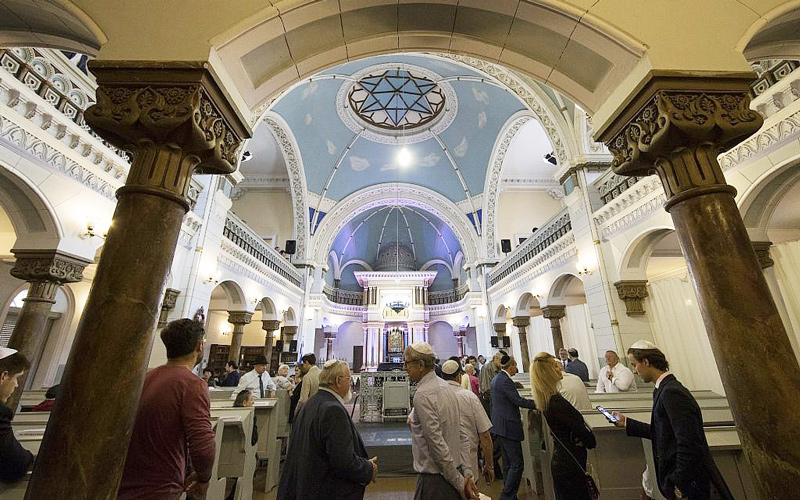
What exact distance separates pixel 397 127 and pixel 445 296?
1069 cm

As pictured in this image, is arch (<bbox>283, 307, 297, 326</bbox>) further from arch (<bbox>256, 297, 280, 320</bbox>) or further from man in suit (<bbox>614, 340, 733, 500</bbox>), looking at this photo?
man in suit (<bbox>614, 340, 733, 500</bbox>)

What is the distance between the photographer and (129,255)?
5.07ft

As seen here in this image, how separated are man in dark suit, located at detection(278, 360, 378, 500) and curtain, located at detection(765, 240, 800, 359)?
5.94 meters

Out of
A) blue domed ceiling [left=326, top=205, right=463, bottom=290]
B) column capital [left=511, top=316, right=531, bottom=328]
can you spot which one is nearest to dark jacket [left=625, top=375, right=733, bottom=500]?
column capital [left=511, top=316, right=531, bottom=328]

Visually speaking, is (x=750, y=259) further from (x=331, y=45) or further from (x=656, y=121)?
(x=331, y=45)

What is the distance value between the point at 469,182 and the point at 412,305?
835cm

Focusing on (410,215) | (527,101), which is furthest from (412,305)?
(527,101)

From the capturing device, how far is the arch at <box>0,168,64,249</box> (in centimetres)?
378

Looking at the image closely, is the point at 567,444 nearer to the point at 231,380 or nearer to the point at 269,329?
the point at 231,380

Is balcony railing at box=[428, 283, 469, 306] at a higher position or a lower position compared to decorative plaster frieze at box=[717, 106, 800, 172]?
higher

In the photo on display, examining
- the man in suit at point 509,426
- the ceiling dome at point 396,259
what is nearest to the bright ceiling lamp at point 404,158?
the ceiling dome at point 396,259

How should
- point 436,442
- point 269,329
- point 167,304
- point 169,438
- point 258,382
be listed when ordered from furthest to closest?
point 269,329
point 167,304
point 258,382
point 436,442
point 169,438

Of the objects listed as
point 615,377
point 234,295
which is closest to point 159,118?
point 615,377

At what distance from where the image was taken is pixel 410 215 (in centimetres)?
2098
